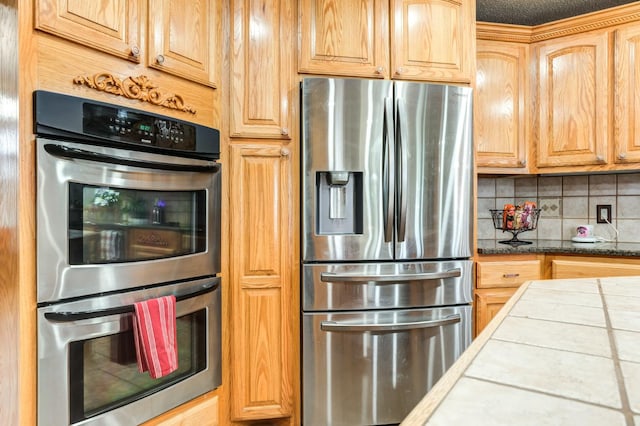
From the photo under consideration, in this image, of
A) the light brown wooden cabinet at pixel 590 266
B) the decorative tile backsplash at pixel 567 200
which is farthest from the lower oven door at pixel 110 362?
the decorative tile backsplash at pixel 567 200

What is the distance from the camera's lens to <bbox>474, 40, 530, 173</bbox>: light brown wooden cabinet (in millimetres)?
2451

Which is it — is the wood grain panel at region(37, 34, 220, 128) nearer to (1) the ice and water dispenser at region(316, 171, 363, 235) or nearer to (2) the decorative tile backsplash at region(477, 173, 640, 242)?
(1) the ice and water dispenser at region(316, 171, 363, 235)

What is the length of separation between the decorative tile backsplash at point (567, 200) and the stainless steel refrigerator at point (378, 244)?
105cm

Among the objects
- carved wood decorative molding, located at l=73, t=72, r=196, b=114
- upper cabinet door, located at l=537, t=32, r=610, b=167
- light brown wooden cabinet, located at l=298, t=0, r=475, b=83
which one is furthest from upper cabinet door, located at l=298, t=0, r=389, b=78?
upper cabinet door, located at l=537, t=32, r=610, b=167

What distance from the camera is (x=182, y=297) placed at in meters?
1.49

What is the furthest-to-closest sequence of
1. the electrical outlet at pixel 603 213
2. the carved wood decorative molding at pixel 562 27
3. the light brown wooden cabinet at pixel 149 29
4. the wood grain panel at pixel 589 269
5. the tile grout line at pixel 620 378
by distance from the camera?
the electrical outlet at pixel 603 213 → the carved wood decorative molding at pixel 562 27 → the wood grain panel at pixel 589 269 → the light brown wooden cabinet at pixel 149 29 → the tile grout line at pixel 620 378

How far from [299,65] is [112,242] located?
1132mm

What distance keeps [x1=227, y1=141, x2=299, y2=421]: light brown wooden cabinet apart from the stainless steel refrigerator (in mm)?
83

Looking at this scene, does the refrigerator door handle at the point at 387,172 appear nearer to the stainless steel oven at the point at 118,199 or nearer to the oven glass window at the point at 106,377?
the stainless steel oven at the point at 118,199

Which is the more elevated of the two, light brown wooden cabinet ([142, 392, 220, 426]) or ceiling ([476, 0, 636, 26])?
ceiling ([476, 0, 636, 26])

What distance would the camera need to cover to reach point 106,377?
1.29 m

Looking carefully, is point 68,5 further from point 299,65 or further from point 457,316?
point 457,316

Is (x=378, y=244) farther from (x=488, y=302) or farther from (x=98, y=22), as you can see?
(x=98, y=22)

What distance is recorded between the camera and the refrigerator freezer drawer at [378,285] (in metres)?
1.79
